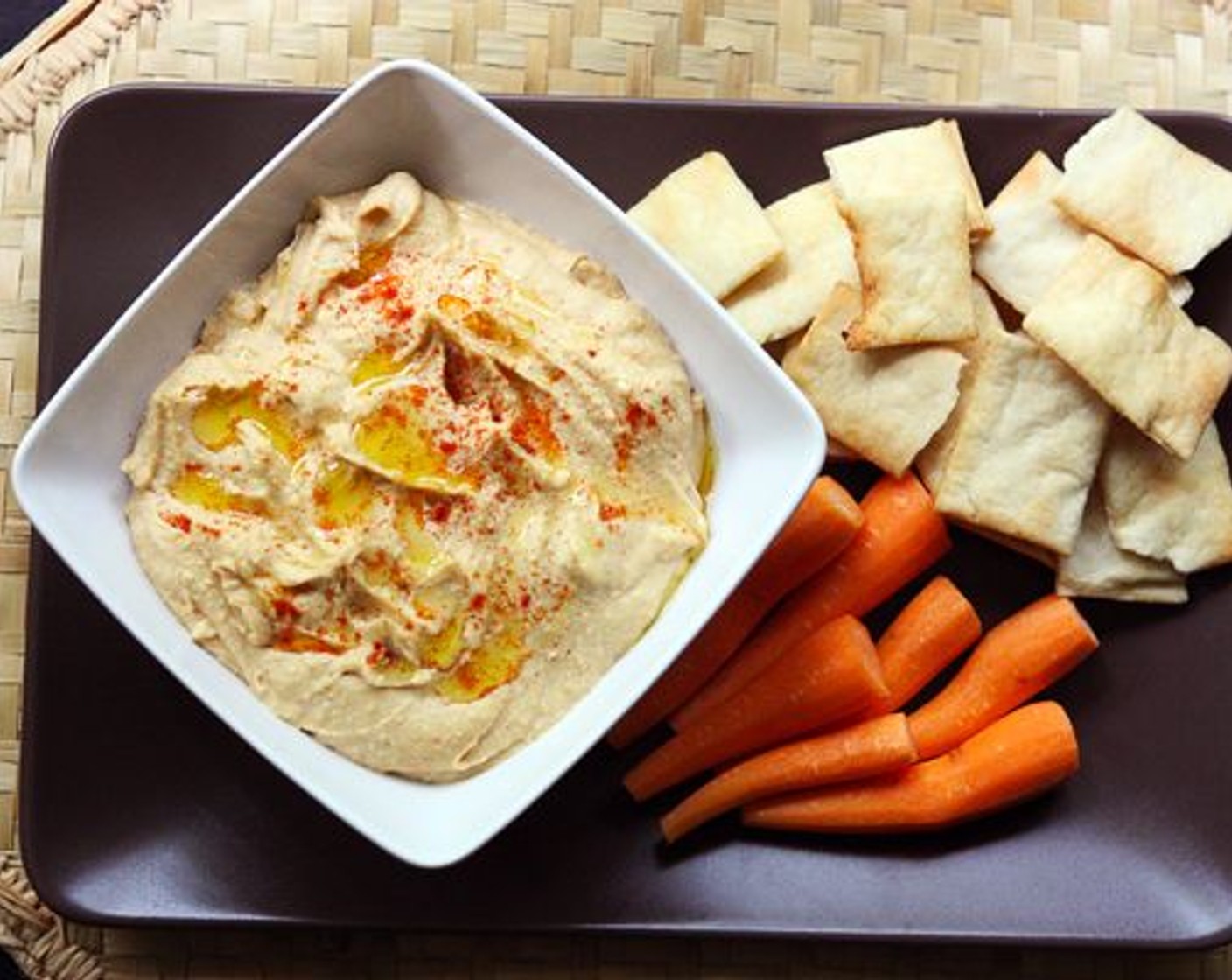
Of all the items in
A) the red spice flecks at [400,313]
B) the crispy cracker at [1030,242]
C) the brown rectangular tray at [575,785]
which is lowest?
the brown rectangular tray at [575,785]

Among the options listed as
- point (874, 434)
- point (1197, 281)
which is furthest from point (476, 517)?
point (1197, 281)

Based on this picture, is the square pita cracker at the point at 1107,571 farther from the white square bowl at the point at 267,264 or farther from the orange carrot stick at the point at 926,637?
the white square bowl at the point at 267,264

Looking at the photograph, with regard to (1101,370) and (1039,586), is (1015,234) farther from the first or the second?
(1039,586)

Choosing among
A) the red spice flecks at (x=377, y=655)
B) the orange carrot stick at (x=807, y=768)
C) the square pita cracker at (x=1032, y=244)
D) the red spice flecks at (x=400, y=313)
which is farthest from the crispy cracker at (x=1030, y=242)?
the red spice flecks at (x=377, y=655)

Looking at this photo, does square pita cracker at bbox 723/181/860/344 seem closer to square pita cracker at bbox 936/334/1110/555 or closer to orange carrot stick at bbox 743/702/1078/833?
square pita cracker at bbox 936/334/1110/555

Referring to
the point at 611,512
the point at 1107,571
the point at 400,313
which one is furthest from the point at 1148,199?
the point at 400,313

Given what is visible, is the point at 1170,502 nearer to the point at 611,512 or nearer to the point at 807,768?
the point at 807,768
